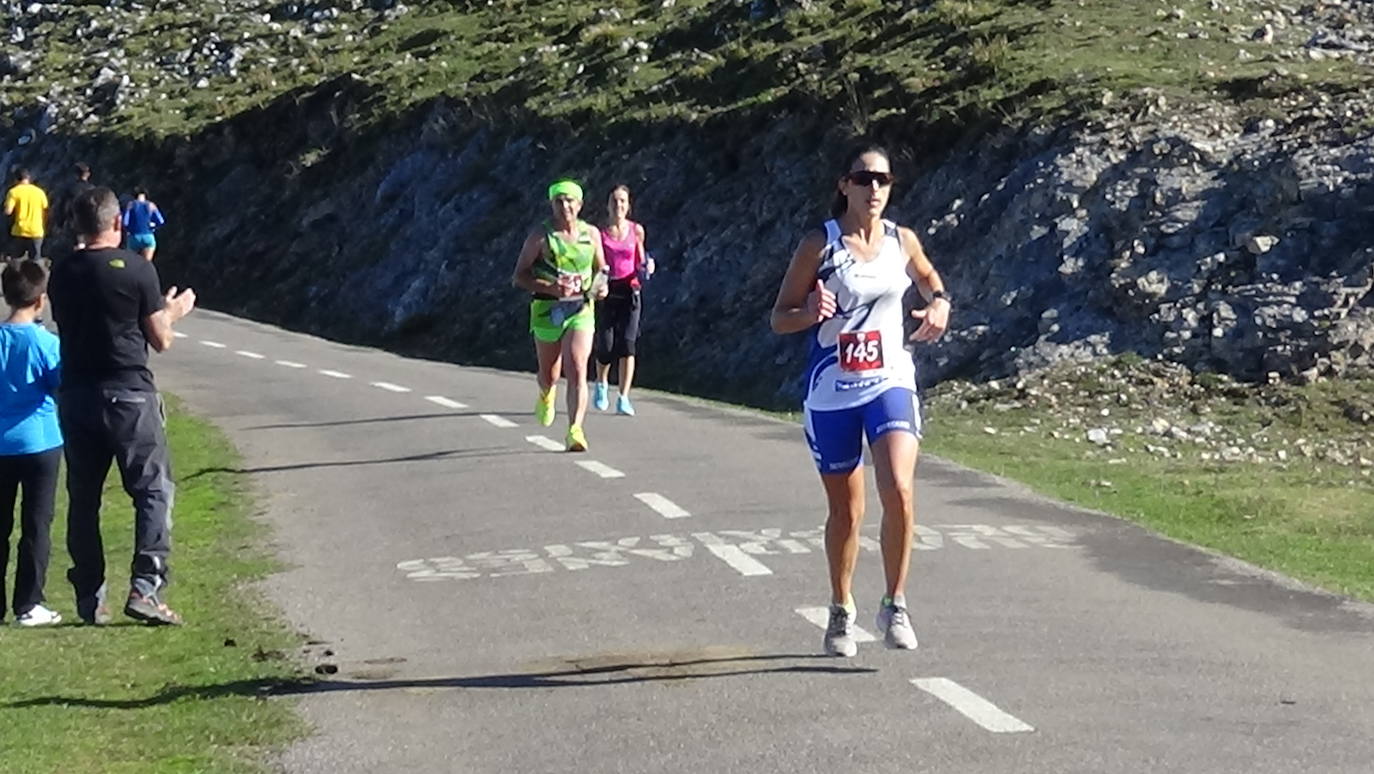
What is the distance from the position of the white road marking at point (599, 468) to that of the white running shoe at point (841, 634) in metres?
5.99

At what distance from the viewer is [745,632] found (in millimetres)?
9344

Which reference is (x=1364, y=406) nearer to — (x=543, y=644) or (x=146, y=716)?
(x=543, y=644)

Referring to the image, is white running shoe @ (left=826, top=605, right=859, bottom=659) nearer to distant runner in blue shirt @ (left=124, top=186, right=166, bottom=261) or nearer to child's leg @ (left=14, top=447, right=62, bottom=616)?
child's leg @ (left=14, top=447, right=62, bottom=616)

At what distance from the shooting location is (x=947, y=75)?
30.0m

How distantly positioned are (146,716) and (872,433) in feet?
9.19

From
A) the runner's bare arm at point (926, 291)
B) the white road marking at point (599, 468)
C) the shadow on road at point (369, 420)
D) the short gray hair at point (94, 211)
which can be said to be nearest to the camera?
the runner's bare arm at point (926, 291)

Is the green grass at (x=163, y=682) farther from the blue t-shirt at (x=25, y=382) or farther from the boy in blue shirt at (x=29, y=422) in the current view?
the blue t-shirt at (x=25, y=382)

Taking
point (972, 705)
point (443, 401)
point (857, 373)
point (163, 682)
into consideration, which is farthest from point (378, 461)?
point (972, 705)

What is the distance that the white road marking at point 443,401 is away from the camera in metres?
20.1

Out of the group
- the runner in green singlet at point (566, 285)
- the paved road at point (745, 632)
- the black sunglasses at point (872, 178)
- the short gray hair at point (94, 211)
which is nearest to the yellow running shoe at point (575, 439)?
the runner in green singlet at point (566, 285)

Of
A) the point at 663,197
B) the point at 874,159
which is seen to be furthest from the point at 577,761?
the point at 663,197

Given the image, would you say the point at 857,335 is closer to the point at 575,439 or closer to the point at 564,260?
the point at 564,260

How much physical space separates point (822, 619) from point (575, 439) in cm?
634

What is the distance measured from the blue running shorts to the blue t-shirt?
11.9 feet
